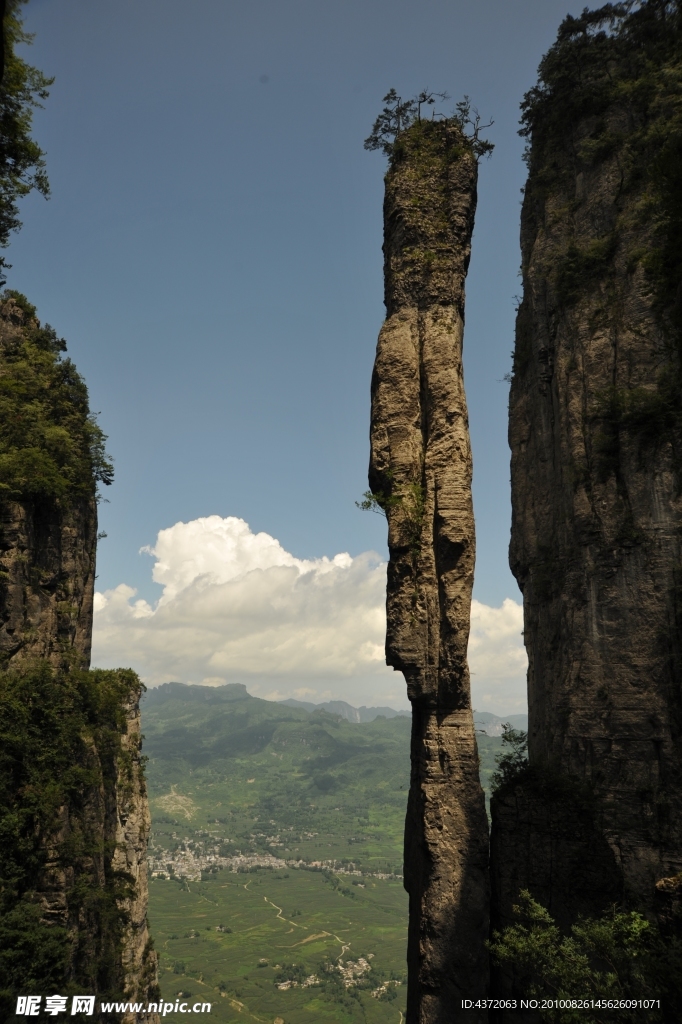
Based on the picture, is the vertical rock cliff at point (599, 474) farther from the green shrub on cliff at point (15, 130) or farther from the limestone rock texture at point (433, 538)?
the green shrub on cliff at point (15, 130)

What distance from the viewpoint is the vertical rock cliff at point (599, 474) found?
23.0 meters

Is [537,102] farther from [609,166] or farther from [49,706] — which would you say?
[49,706]

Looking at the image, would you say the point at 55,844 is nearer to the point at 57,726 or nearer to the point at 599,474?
the point at 57,726

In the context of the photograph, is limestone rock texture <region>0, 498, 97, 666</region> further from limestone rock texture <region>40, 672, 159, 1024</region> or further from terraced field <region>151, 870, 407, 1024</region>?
terraced field <region>151, 870, 407, 1024</region>

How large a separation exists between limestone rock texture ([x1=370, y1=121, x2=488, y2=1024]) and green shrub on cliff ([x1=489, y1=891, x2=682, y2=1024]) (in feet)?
6.96

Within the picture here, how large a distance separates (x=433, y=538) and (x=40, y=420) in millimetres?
22771

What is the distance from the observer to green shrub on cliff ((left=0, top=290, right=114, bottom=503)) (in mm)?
34188

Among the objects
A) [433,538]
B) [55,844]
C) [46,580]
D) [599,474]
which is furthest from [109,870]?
[599,474]

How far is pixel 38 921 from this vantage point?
24609 mm

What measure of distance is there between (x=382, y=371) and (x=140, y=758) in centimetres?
2380

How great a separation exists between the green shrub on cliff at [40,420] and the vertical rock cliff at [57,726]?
69mm

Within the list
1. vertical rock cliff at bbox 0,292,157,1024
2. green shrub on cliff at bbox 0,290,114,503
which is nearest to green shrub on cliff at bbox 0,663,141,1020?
vertical rock cliff at bbox 0,292,157,1024

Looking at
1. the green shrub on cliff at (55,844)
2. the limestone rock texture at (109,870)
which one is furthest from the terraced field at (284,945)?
the green shrub on cliff at (55,844)

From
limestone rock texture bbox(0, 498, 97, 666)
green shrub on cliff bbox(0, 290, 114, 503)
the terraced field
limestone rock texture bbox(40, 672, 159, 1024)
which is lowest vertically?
the terraced field
